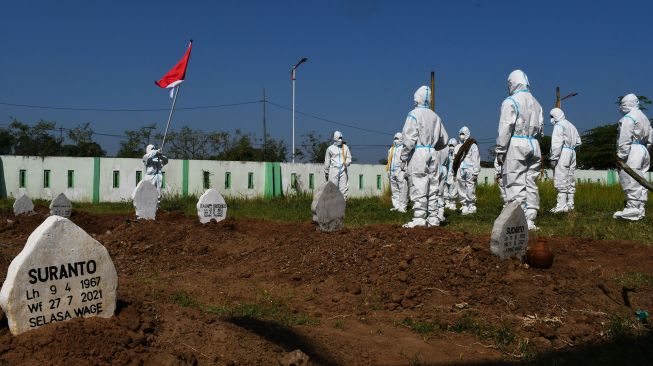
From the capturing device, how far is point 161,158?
1628 centimetres

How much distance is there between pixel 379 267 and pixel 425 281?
61cm

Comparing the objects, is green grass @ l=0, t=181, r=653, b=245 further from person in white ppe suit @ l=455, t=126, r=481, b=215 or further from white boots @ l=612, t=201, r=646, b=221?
person in white ppe suit @ l=455, t=126, r=481, b=215

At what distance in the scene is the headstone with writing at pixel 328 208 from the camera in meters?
9.20

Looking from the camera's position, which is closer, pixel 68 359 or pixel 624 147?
pixel 68 359

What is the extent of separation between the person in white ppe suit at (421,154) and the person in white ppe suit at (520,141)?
1.10 meters

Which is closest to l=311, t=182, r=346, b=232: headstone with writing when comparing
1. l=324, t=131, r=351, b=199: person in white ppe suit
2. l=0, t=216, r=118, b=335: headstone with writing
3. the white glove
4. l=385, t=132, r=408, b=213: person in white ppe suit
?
the white glove

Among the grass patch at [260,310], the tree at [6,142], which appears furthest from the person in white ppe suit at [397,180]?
the tree at [6,142]

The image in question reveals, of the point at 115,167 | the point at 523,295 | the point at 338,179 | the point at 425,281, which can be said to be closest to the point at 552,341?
the point at 523,295

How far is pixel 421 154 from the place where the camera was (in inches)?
410

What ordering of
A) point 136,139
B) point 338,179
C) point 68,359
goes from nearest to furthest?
point 68,359 → point 338,179 → point 136,139

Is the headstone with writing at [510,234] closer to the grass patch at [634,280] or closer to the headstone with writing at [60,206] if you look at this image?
the grass patch at [634,280]

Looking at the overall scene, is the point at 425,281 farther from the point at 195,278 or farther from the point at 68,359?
the point at 68,359

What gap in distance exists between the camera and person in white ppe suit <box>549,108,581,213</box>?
1520 cm

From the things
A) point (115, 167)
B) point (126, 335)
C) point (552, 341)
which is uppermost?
point (115, 167)
